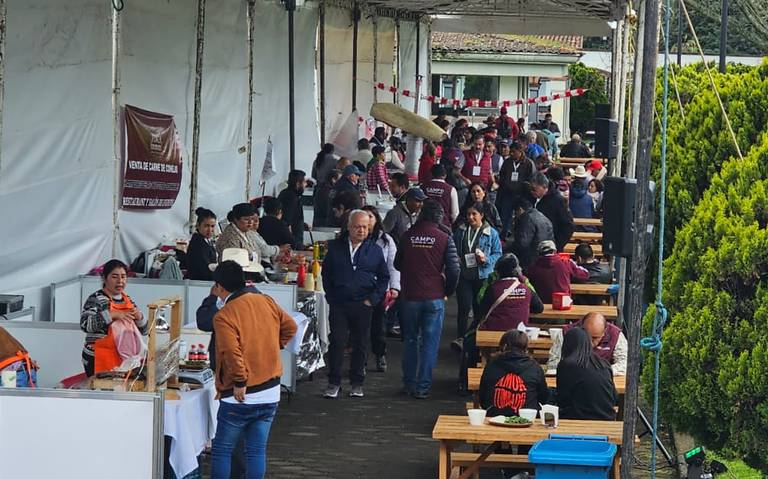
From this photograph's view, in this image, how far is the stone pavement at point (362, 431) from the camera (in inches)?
405

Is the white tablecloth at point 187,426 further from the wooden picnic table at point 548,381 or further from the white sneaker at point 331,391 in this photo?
the white sneaker at point 331,391

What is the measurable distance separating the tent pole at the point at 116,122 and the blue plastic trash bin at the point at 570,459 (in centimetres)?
642

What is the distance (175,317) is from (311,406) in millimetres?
3627

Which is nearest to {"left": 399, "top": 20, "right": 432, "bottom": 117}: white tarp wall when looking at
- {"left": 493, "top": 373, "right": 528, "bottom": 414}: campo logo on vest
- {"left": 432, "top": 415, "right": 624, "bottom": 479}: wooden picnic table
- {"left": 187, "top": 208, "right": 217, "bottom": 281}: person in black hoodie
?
{"left": 187, "top": 208, "right": 217, "bottom": 281}: person in black hoodie

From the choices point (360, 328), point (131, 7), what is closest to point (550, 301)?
point (360, 328)

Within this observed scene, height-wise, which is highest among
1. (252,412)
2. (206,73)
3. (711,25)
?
(711,25)

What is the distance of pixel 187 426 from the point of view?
27.8 ft

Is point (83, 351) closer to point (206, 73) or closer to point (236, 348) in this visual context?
point (236, 348)

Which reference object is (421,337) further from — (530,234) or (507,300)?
(530,234)

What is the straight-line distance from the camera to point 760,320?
843 centimetres

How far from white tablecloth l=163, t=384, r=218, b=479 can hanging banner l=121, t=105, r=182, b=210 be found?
17.3 ft

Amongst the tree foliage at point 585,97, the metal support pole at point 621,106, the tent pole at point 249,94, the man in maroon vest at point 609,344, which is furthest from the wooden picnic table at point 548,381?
the tree foliage at point 585,97

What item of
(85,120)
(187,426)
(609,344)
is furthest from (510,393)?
(85,120)

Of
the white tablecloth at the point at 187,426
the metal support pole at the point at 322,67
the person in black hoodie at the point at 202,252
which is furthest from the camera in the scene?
the metal support pole at the point at 322,67
